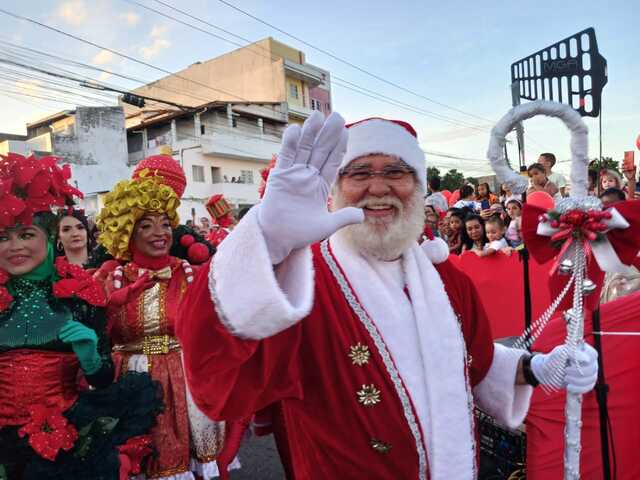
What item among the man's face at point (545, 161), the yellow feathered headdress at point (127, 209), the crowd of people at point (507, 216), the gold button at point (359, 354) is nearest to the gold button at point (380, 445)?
the gold button at point (359, 354)

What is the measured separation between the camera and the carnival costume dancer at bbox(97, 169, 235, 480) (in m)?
2.81

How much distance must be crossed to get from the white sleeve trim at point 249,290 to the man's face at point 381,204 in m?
0.55

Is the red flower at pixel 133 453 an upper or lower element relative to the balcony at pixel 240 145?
lower

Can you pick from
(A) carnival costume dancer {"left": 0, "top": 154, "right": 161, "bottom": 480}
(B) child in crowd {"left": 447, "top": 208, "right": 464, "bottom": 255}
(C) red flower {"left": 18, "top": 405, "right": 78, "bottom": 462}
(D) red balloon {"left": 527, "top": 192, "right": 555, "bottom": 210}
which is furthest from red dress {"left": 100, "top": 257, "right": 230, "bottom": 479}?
(B) child in crowd {"left": 447, "top": 208, "right": 464, "bottom": 255}

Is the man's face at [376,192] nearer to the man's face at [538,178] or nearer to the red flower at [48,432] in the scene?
the red flower at [48,432]

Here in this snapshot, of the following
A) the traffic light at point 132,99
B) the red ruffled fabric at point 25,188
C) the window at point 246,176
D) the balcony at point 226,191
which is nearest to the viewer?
the red ruffled fabric at point 25,188

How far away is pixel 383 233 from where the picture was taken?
5.53ft

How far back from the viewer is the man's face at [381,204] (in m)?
1.69

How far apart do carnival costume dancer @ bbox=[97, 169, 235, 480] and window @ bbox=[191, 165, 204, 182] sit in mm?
25034

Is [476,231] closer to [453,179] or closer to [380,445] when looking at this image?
[380,445]

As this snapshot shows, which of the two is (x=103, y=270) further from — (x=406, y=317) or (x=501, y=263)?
(x=501, y=263)

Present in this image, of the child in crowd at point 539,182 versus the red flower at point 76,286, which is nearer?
the red flower at point 76,286

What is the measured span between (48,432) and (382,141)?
6.67ft

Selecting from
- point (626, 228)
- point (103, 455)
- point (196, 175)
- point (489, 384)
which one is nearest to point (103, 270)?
point (103, 455)
